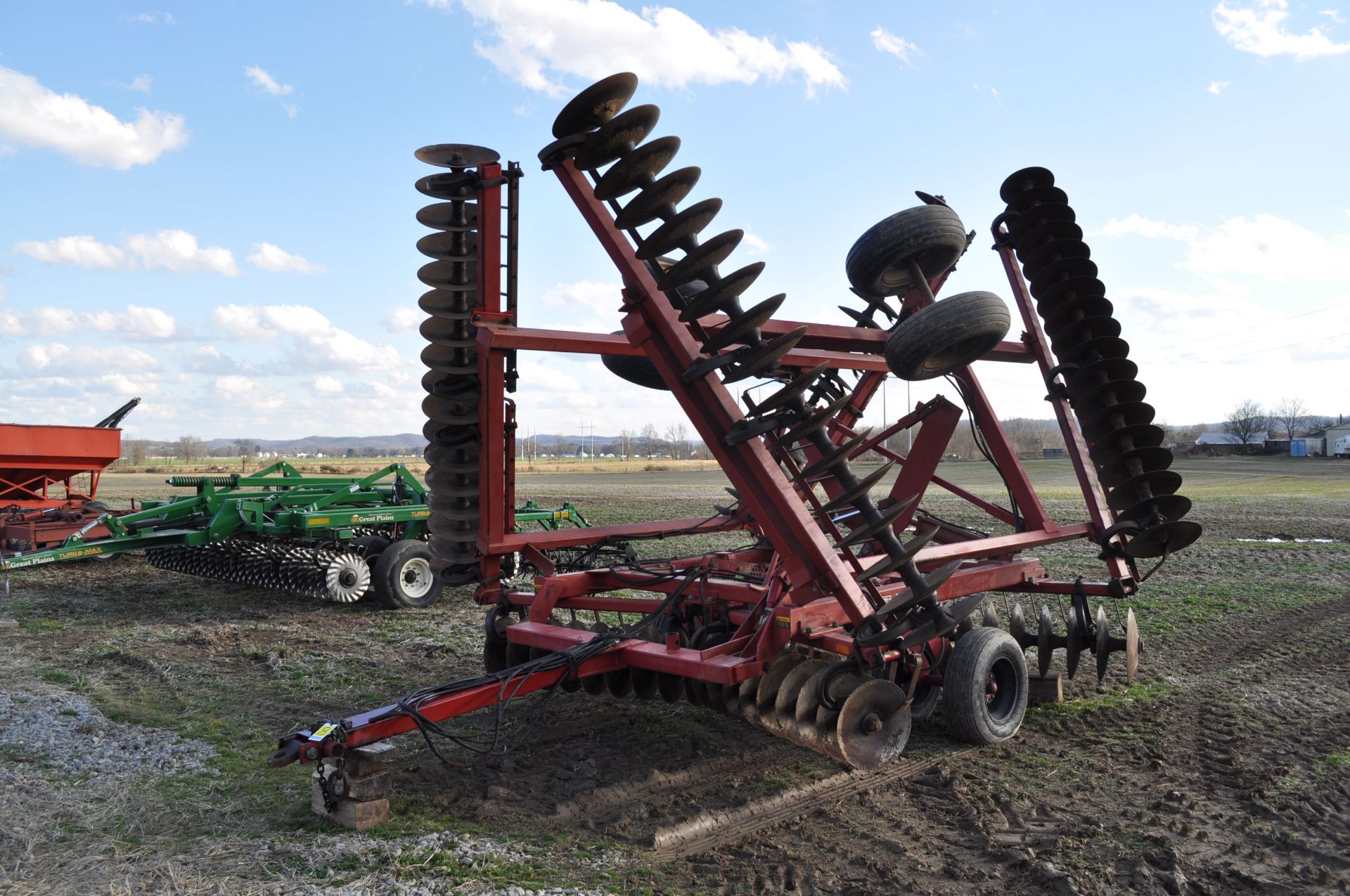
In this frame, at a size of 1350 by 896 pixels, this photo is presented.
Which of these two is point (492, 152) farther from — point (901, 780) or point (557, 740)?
point (901, 780)

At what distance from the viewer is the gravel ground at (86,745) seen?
15.6ft

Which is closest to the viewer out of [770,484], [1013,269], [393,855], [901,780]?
[393,855]

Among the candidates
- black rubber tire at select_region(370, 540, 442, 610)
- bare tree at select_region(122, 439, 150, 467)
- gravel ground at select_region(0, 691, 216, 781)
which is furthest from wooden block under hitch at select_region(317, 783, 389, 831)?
bare tree at select_region(122, 439, 150, 467)

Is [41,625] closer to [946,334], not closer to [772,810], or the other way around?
[772,810]

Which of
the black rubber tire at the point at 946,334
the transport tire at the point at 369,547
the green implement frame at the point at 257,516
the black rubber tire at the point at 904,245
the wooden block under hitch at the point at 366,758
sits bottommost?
the wooden block under hitch at the point at 366,758

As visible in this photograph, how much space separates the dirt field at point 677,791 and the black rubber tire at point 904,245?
8.70 feet

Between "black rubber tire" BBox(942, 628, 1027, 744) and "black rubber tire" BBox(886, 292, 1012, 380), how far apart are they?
153 centimetres

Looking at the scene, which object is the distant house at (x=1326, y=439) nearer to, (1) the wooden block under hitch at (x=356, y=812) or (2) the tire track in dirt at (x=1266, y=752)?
(2) the tire track in dirt at (x=1266, y=752)

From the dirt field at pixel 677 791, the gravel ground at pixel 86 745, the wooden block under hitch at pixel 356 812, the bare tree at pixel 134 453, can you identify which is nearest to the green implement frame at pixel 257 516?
the dirt field at pixel 677 791

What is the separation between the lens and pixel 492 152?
5.80 meters

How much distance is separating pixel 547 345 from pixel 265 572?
264 inches

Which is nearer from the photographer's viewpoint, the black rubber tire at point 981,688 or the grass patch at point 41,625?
the black rubber tire at point 981,688

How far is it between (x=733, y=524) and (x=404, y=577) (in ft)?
15.9

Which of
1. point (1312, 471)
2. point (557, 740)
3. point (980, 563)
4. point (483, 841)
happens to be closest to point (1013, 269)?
point (980, 563)
